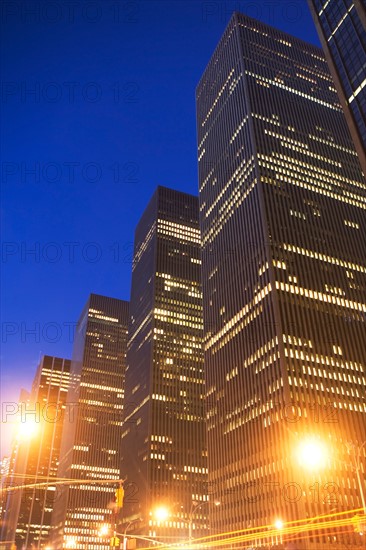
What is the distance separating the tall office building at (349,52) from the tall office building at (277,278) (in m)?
47.6

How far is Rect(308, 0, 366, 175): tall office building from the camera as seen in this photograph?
75188mm

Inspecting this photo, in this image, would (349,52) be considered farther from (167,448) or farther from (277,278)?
(167,448)

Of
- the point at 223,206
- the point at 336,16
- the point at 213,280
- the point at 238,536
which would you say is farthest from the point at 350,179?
the point at 238,536

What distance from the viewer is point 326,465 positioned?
97562 millimetres

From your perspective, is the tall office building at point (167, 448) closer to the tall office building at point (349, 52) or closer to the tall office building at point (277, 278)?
the tall office building at point (277, 278)

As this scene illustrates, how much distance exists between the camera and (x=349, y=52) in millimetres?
80250

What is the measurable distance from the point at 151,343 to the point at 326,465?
108344 millimetres

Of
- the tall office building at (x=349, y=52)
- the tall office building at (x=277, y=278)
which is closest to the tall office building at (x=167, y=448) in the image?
the tall office building at (x=277, y=278)

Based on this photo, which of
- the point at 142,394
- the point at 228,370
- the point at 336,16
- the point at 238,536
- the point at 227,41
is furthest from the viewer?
the point at 142,394

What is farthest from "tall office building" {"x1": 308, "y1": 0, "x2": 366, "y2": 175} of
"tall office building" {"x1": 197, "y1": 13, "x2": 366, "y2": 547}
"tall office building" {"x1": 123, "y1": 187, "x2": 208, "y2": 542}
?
"tall office building" {"x1": 123, "y1": 187, "x2": 208, "y2": 542}

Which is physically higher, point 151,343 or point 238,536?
point 151,343

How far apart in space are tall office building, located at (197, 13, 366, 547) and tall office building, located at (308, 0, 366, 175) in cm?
4757

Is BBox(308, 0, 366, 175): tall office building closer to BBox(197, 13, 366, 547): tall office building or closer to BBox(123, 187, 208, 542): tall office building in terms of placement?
BBox(197, 13, 366, 547): tall office building

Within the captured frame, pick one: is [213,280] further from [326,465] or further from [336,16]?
[336,16]
